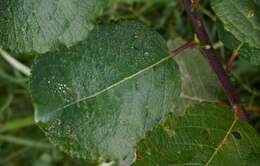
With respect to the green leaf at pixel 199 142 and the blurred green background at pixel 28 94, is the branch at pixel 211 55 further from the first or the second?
the blurred green background at pixel 28 94

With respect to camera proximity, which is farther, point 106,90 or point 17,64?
point 17,64

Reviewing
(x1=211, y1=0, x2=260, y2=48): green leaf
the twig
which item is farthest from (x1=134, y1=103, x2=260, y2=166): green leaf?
the twig

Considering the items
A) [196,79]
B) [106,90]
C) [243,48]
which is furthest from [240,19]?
[196,79]

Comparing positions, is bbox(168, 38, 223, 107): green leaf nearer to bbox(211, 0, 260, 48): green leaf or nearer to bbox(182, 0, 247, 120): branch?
bbox(182, 0, 247, 120): branch

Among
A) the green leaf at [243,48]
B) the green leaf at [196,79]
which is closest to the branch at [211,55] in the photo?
the green leaf at [243,48]

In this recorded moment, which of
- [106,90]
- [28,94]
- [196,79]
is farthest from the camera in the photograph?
[28,94]

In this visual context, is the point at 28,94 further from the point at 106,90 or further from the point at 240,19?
the point at 240,19
